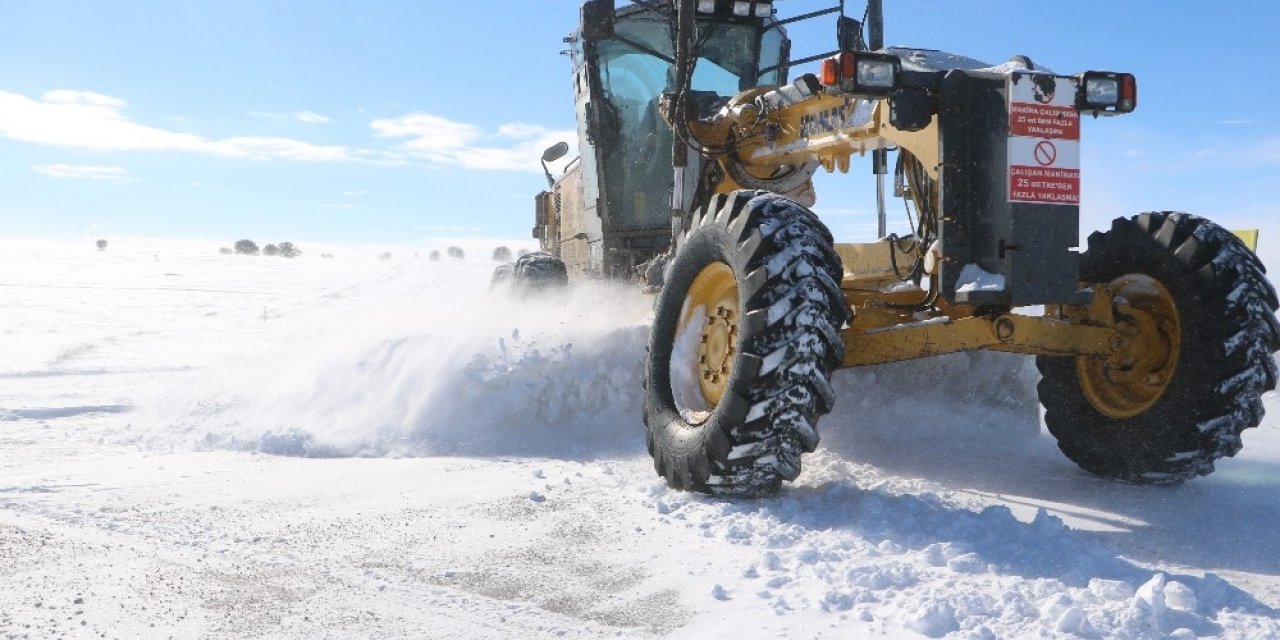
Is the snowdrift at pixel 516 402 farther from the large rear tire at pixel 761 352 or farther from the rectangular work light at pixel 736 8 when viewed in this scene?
the rectangular work light at pixel 736 8

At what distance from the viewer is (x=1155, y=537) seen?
3.82 metres

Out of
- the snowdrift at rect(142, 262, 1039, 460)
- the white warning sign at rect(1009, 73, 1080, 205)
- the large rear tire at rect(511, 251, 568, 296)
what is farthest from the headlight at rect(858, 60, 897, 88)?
the large rear tire at rect(511, 251, 568, 296)

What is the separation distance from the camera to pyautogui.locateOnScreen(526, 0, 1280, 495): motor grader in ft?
13.2

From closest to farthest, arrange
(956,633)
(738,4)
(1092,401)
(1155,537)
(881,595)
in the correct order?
(956,633)
(881,595)
(1155,537)
(1092,401)
(738,4)

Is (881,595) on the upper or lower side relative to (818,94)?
lower

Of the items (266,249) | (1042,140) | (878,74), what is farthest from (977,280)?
(266,249)

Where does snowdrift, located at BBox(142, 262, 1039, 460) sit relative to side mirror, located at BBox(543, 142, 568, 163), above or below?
below

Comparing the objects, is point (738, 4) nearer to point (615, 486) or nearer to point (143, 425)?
point (615, 486)

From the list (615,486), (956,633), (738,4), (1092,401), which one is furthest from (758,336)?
(738,4)

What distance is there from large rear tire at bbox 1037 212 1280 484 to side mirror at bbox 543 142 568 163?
17.0 ft

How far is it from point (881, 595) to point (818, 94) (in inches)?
111

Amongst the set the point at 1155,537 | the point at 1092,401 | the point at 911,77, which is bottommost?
the point at 1155,537

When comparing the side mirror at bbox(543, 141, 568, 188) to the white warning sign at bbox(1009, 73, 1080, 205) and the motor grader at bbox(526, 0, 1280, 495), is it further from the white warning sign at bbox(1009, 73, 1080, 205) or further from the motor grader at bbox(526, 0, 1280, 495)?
the white warning sign at bbox(1009, 73, 1080, 205)

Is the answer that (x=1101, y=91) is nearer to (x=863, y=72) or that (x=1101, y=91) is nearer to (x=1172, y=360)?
(x=863, y=72)
